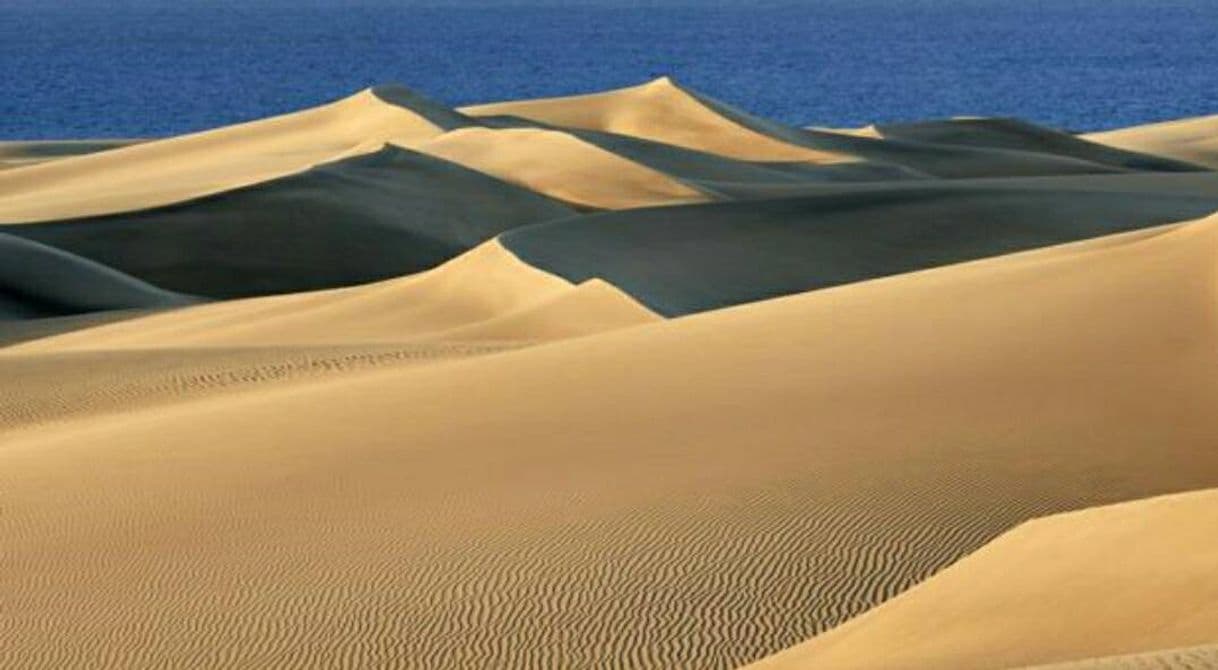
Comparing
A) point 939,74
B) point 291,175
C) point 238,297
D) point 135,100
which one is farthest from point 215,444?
point 939,74

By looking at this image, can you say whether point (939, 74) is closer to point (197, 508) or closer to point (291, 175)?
point (291, 175)

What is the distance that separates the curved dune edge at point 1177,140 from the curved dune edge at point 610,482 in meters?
30.1

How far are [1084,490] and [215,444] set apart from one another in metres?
3.91

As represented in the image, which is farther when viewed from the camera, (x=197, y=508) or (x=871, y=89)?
(x=871, y=89)

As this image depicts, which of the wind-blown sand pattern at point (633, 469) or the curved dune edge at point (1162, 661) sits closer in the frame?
the curved dune edge at point (1162, 661)

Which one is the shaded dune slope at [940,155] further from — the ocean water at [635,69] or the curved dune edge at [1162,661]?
the ocean water at [635,69]

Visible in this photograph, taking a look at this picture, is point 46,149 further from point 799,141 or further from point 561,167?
point 561,167

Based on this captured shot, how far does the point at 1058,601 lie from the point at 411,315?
13.1 meters

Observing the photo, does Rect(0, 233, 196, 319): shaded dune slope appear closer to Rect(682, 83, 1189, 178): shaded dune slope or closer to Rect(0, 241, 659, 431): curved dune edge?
Rect(0, 241, 659, 431): curved dune edge

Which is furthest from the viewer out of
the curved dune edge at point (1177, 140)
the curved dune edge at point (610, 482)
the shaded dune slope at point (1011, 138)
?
the curved dune edge at point (1177, 140)

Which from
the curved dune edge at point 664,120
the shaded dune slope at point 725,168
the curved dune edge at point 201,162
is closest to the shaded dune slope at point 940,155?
the curved dune edge at point 664,120

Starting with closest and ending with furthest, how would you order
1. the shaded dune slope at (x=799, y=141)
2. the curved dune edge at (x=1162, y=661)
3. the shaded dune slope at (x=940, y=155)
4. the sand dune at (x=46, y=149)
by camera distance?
the curved dune edge at (x=1162, y=661), the shaded dune slope at (x=940, y=155), the shaded dune slope at (x=799, y=141), the sand dune at (x=46, y=149)

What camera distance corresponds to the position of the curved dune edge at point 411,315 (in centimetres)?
1758

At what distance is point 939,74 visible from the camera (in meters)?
106
